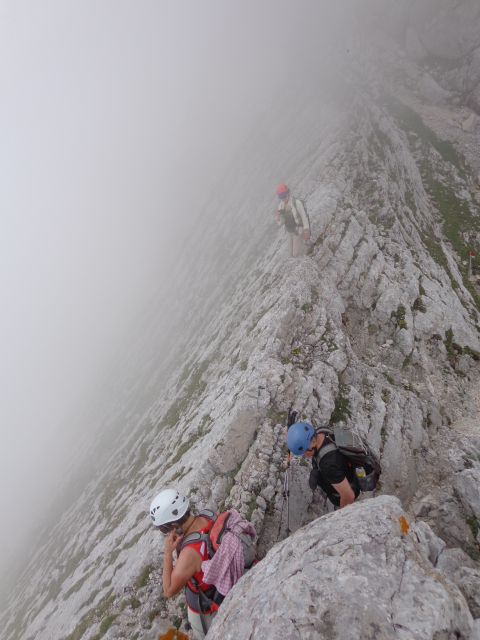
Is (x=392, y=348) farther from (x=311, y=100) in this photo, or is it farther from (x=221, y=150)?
(x=221, y=150)

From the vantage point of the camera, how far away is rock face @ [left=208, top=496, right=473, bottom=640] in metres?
5.37

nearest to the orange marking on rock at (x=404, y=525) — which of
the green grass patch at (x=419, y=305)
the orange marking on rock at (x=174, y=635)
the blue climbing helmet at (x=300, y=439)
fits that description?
the blue climbing helmet at (x=300, y=439)

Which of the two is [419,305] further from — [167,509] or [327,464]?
[167,509]

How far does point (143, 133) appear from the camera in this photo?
11744 centimetres

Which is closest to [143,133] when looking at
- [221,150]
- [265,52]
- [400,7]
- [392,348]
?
[265,52]

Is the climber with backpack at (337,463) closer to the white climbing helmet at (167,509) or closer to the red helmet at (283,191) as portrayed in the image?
the white climbing helmet at (167,509)

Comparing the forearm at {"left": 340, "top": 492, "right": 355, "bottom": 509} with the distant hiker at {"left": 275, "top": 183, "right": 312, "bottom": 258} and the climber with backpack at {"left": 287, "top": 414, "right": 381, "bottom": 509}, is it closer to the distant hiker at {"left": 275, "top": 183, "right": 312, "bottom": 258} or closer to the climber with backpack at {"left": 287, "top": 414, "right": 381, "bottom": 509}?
the climber with backpack at {"left": 287, "top": 414, "right": 381, "bottom": 509}

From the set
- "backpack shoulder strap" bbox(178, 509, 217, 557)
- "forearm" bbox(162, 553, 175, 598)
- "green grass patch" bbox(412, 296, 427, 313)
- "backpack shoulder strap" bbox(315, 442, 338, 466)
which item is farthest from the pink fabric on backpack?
"green grass patch" bbox(412, 296, 427, 313)

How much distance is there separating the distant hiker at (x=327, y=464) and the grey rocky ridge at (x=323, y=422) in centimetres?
106

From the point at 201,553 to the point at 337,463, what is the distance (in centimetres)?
349

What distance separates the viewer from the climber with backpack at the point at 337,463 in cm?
834

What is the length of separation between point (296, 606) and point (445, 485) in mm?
7459

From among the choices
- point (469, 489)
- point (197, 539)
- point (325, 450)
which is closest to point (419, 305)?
point (469, 489)

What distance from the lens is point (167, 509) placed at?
7.54 metres
